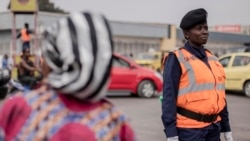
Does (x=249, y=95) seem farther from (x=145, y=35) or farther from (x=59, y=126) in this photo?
(x=145, y=35)

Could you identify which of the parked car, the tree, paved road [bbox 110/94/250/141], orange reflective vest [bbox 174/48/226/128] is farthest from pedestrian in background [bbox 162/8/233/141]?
the tree

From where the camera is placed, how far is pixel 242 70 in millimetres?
15086

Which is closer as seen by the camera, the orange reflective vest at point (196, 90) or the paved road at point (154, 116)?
the orange reflective vest at point (196, 90)

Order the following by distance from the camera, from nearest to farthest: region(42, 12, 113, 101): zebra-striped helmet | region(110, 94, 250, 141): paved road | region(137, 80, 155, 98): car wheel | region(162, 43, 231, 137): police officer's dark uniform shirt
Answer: region(42, 12, 113, 101): zebra-striped helmet → region(162, 43, 231, 137): police officer's dark uniform shirt → region(110, 94, 250, 141): paved road → region(137, 80, 155, 98): car wheel

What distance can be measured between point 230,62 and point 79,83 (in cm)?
1469

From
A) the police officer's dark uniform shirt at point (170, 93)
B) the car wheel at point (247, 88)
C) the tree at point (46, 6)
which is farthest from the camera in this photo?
the tree at point (46, 6)

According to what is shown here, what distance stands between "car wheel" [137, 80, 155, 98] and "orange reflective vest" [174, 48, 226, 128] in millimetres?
11058

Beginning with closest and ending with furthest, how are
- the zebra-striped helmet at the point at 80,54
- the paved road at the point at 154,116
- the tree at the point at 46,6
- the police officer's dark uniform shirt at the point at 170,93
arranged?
the zebra-striped helmet at the point at 80,54 < the police officer's dark uniform shirt at the point at 170,93 < the paved road at the point at 154,116 < the tree at the point at 46,6

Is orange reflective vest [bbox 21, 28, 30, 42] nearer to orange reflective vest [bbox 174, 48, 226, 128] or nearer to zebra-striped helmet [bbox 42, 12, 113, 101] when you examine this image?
orange reflective vest [bbox 174, 48, 226, 128]

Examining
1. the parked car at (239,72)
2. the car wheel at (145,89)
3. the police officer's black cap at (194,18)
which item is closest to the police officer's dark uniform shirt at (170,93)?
the police officer's black cap at (194,18)

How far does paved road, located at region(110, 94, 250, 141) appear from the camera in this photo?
7.91 metres

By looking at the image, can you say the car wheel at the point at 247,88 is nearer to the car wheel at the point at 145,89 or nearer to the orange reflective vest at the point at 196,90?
the car wheel at the point at 145,89

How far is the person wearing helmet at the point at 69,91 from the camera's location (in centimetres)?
157

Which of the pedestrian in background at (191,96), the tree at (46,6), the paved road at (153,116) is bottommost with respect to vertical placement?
the tree at (46,6)
